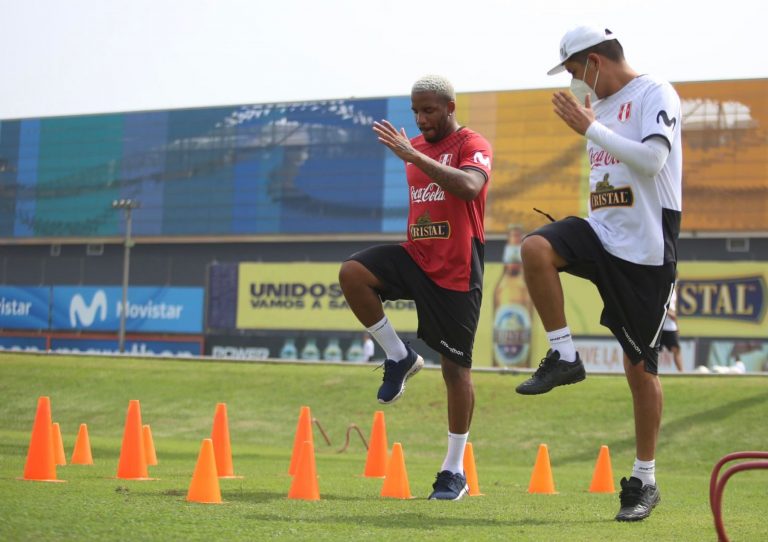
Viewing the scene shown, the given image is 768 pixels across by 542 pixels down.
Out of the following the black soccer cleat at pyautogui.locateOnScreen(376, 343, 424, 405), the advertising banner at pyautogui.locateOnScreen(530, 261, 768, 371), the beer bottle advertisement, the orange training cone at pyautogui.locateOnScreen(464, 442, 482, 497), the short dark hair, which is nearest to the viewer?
the short dark hair

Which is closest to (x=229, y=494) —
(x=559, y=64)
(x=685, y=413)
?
(x=559, y=64)

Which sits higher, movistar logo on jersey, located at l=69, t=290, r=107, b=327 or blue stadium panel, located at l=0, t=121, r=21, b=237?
blue stadium panel, located at l=0, t=121, r=21, b=237

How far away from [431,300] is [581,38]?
78.3 inches

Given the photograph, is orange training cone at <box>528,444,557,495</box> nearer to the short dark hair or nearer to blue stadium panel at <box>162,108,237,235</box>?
the short dark hair

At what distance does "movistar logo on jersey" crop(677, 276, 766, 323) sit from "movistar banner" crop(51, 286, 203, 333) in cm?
2966

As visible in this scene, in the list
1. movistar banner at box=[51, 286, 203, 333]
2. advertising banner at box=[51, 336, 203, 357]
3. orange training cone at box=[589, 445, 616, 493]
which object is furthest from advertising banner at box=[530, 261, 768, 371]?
orange training cone at box=[589, 445, 616, 493]

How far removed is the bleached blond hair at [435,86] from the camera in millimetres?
7562

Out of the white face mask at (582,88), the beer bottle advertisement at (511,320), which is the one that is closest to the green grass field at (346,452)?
the white face mask at (582,88)

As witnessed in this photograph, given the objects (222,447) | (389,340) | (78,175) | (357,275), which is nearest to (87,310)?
(78,175)

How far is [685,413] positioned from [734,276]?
43.0 metres

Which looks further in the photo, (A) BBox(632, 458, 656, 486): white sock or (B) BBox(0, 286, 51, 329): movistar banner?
(B) BBox(0, 286, 51, 329): movistar banner

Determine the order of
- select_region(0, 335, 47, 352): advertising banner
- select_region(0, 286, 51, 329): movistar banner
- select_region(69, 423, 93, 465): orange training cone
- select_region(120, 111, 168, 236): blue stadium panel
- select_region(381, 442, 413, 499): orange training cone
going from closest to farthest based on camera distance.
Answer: select_region(381, 442, 413, 499): orange training cone < select_region(69, 423, 93, 465): orange training cone < select_region(0, 335, 47, 352): advertising banner < select_region(120, 111, 168, 236): blue stadium panel < select_region(0, 286, 51, 329): movistar banner

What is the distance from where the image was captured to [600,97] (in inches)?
255

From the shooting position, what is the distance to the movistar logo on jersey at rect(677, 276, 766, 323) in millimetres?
59969
